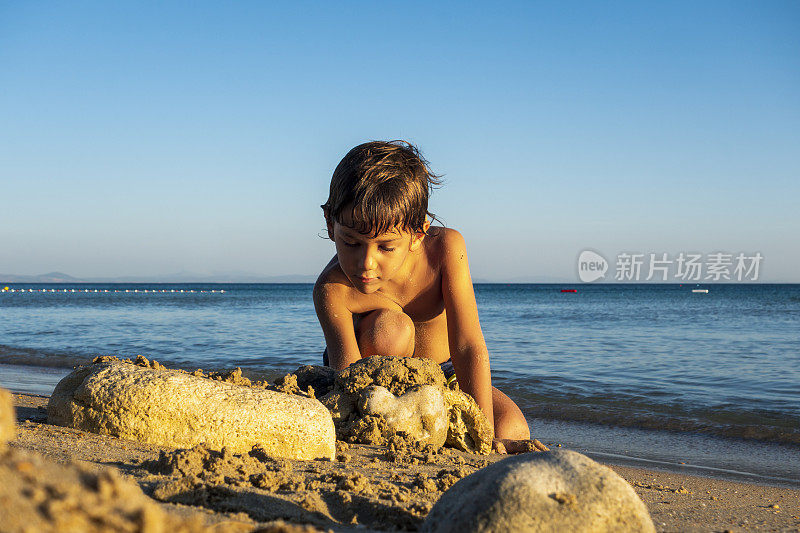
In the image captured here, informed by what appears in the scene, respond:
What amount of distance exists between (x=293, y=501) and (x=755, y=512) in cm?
211

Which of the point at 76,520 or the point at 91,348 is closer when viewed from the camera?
the point at 76,520

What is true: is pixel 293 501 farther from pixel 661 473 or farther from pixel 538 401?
pixel 538 401

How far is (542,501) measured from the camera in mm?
1549

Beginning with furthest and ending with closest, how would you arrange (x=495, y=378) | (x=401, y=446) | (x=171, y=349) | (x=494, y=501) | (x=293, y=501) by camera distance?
1. (x=171, y=349)
2. (x=495, y=378)
3. (x=401, y=446)
4. (x=293, y=501)
5. (x=494, y=501)

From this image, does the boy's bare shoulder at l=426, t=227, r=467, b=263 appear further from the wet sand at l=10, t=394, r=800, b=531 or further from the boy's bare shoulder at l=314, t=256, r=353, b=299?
the wet sand at l=10, t=394, r=800, b=531

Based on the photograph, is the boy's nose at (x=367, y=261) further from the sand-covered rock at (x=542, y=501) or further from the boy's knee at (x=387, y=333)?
the sand-covered rock at (x=542, y=501)

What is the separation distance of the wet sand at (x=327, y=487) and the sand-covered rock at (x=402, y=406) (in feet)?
0.38

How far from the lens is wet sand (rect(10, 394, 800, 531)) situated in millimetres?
1955

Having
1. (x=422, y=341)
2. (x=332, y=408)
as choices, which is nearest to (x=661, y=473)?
(x=422, y=341)

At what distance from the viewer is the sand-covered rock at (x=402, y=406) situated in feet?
10.3

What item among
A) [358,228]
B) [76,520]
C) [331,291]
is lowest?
[76,520]

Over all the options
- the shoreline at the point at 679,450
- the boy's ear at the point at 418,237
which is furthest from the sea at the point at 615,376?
the boy's ear at the point at 418,237

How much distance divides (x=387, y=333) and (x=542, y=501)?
2.06 metres

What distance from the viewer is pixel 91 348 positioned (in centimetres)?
1032
